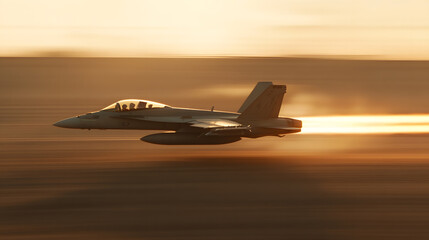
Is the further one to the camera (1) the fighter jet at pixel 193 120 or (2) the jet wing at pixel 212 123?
(1) the fighter jet at pixel 193 120

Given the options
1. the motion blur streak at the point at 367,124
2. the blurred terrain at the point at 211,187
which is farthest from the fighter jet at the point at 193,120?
the motion blur streak at the point at 367,124

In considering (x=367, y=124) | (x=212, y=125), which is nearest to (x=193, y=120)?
(x=212, y=125)

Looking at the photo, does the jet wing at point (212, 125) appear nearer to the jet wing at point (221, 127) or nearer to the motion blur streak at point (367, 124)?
the jet wing at point (221, 127)

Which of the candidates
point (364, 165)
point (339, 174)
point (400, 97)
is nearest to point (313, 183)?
point (339, 174)

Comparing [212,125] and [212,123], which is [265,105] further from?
[212,125]

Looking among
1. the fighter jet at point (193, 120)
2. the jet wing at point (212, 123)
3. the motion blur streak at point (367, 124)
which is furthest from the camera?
the motion blur streak at point (367, 124)

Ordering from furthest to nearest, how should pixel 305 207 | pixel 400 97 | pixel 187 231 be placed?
pixel 400 97 → pixel 305 207 → pixel 187 231

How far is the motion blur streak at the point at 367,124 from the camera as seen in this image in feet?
106

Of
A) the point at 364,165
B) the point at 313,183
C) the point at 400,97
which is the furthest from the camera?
the point at 400,97

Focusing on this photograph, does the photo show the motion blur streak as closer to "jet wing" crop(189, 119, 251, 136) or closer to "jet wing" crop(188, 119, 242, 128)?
"jet wing" crop(188, 119, 242, 128)

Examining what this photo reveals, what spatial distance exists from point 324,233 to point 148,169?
863 centimetres

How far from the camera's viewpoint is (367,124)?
35469 mm

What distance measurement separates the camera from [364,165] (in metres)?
22.6

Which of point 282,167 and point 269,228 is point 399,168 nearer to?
point 282,167
